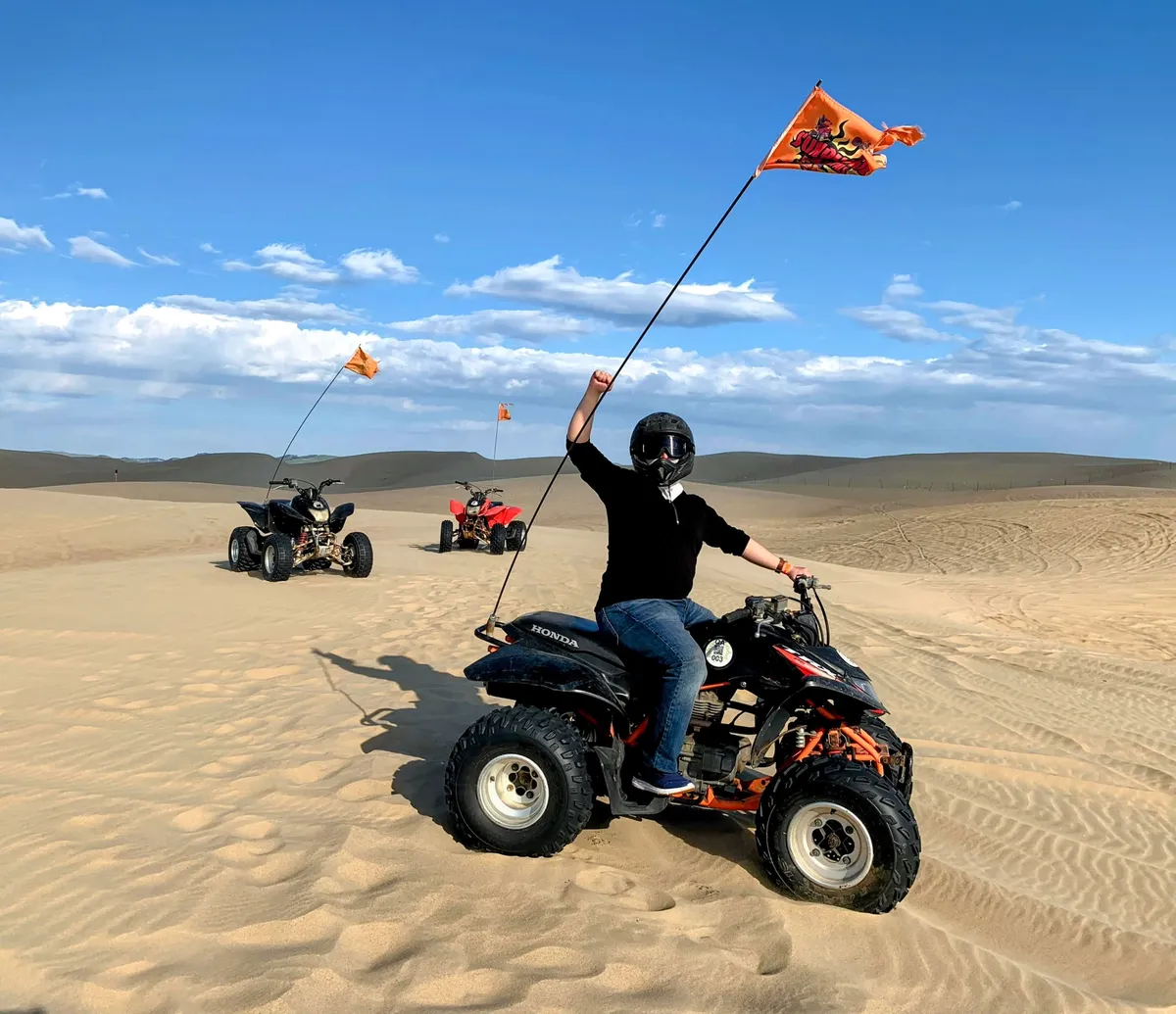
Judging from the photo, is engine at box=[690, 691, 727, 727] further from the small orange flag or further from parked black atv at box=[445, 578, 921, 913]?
the small orange flag

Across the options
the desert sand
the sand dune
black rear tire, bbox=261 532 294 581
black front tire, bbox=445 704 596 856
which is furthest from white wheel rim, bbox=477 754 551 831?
the sand dune

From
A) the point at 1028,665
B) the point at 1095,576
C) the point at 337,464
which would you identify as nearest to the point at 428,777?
the point at 1028,665

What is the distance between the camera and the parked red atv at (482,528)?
19484 millimetres

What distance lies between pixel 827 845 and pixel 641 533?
1627 mm

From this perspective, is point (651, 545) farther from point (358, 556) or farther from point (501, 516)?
point (501, 516)

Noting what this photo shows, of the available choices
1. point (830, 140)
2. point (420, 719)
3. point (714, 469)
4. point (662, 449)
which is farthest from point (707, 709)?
point (714, 469)

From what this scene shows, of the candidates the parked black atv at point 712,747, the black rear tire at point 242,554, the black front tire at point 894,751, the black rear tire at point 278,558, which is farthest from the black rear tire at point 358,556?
the black front tire at point 894,751

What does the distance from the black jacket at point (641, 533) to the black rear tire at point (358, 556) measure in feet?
33.3

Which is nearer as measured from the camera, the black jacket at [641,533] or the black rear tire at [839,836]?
the black rear tire at [839,836]

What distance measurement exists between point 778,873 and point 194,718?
4.34 metres

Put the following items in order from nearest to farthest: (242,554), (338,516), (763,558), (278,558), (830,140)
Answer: (763,558), (830,140), (278,558), (242,554), (338,516)

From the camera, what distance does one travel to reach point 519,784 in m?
4.51

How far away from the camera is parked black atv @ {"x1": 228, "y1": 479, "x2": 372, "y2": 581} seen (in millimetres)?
14000

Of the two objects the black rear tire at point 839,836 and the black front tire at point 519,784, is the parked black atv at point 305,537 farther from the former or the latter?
the black rear tire at point 839,836
